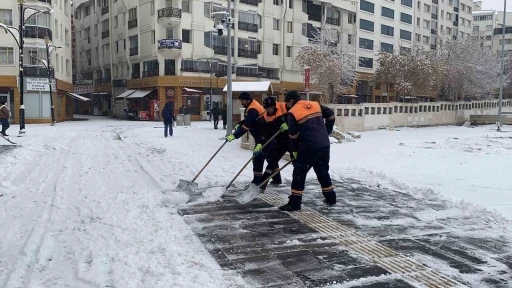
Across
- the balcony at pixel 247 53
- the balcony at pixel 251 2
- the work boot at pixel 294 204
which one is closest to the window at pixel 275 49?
the balcony at pixel 247 53

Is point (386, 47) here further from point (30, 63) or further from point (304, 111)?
point (304, 111)

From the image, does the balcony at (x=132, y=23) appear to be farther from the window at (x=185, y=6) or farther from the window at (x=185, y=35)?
the window at (x=185, y=35)

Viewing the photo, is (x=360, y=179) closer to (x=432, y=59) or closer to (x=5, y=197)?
(x=5, y=197)

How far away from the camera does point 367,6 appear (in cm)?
5434

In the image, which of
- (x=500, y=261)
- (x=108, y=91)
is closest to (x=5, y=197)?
(x=500, y=261)

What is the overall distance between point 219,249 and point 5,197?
167 inches

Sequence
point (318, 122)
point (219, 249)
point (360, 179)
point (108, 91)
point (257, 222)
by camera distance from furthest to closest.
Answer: point (108, 91) → point (360, 179) → point (318, 122) → point (257, 222) → point (219, 249)

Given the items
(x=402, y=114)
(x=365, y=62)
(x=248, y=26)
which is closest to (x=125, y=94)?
(x=248, y=26)

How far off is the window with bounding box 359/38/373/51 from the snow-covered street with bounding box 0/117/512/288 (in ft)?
135

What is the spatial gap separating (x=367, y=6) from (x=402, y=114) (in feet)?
101

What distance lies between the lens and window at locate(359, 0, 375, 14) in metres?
53.6

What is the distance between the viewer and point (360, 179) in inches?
349

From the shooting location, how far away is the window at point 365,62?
5384 centimetres

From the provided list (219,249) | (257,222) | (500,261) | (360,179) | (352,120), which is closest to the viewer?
(500,261)
